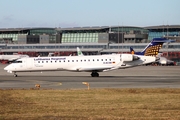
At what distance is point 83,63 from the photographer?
55156 mm

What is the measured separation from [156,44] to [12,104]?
38.1 meters

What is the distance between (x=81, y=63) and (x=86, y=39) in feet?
399

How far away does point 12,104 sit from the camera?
2144 cm

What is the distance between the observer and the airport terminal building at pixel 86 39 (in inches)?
5647

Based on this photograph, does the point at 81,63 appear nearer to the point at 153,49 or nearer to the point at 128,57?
the point at 128,57

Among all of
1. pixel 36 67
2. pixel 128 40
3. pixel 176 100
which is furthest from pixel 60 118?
pixel 128 40

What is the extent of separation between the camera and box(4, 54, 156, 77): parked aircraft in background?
54438 mm

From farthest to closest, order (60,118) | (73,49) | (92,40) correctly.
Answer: (92,40) < (73,49) < (60,118)

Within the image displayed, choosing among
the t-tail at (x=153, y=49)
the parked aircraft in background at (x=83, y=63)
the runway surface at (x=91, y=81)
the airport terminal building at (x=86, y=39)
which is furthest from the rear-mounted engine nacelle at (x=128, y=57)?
the airport terminal building at (x=86, y=39)

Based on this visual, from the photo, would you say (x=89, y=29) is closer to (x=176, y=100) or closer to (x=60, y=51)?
(x=60, y=51)

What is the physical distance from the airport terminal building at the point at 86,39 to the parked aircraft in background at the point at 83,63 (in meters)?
70.5

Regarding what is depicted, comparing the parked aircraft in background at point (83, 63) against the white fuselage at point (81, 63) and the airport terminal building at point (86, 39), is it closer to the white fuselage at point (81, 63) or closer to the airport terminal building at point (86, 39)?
the white fuselage at point (81, 63)

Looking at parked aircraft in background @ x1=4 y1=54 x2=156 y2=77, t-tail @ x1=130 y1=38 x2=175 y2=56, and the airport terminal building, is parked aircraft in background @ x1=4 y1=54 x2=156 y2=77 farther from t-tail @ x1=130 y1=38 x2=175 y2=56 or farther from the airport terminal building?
the airport terminal building

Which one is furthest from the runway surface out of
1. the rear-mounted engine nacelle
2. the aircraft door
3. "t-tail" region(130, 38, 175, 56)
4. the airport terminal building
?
the airport terminal building
